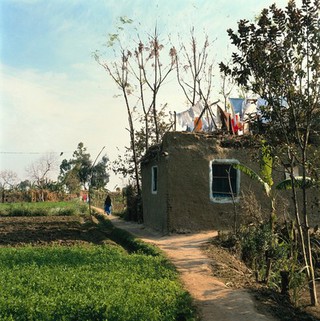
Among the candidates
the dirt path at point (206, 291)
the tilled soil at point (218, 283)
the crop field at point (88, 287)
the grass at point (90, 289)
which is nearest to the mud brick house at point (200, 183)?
the tilled soil at point (218, 283)

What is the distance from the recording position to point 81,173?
69.1m

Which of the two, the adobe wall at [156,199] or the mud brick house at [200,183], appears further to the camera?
the adobe wall at [156,199]

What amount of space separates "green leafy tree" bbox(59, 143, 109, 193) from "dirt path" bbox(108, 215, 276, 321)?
4909 cm

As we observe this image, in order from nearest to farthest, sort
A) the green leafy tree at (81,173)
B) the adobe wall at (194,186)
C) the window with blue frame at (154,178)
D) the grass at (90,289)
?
the grass at (90,289) < the adobe wall at (194,186) < the window with blue frame at (154,178) < the green leafy tree at (81,173)

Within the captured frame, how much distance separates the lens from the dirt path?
7851 millimetres

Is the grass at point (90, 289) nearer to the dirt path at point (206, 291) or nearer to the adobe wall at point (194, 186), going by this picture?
the dirt path at point (206, 291)

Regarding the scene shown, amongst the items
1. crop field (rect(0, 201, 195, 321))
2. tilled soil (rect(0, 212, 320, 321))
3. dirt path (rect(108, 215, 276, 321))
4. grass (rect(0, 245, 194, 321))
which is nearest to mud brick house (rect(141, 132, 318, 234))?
tilled soil (rect(0, 212, 320, 321))

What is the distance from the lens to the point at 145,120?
3020 centimetres

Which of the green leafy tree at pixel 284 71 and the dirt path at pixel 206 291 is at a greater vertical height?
the green leafy tree at pixel 284 71

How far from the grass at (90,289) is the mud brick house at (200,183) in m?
5.26

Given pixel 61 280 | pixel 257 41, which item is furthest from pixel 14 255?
pixel 257 41

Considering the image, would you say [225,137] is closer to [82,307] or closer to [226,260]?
[226,260]

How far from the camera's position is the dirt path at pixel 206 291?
7.85 metres

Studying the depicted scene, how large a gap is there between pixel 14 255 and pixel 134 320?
6.50 m
